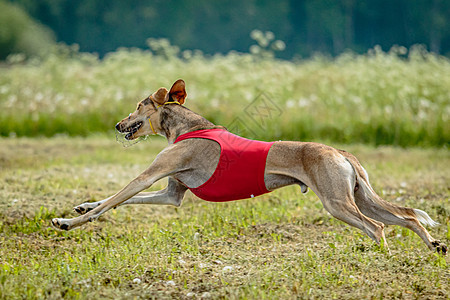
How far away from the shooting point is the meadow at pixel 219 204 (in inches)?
171

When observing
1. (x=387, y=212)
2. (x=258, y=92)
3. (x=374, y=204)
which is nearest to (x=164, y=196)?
(x=374, y=204)

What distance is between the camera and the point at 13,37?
34812 millimetres

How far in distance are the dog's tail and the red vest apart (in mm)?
764

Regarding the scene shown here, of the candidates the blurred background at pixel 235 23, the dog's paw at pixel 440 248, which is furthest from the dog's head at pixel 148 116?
the blurred background at pixel 235 23

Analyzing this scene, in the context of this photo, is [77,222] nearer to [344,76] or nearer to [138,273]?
[138,273]

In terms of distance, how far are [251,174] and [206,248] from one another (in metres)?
0.92

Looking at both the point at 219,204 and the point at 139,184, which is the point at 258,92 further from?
the point at 139,184

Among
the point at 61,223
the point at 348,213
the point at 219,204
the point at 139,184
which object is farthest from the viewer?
the point at 219,204

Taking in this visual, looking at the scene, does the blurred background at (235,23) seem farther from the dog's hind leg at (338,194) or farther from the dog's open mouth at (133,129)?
the dog's hind leg at (338,194)

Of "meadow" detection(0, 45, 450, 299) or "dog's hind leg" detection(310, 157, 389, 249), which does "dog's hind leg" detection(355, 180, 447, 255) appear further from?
"dog's hind leg" detection(310, 157, 389, 249)

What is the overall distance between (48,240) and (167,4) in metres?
37.4

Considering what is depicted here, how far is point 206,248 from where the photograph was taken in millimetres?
5281

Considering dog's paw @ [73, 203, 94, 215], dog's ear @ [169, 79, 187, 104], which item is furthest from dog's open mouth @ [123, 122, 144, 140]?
dog's paw @ [73, 203, 94, 215]

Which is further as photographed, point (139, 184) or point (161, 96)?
point (161, 96)
